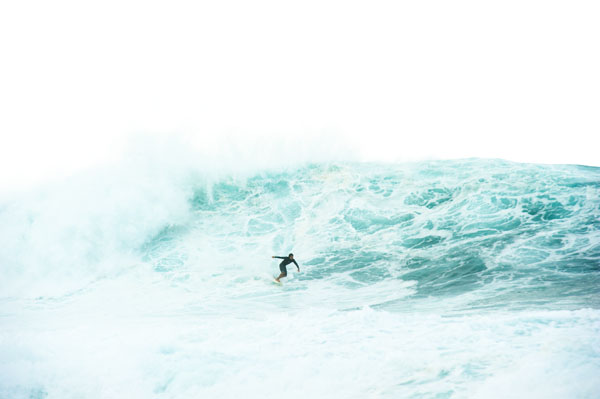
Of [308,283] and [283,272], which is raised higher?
[283,272]

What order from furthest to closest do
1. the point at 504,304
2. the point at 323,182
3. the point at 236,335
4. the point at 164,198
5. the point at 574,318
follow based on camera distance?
1. the point at 323,182
2. the point at 164,198
3. the point at 504,304
4. the point at 236,335
5. the point at 574,318

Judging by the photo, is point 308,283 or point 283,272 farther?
point 283,272

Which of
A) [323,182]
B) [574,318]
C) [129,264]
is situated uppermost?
[323,182]

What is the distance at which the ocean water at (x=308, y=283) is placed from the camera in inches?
194

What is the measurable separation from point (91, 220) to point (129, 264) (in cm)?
265

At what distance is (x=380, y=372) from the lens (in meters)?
4.83

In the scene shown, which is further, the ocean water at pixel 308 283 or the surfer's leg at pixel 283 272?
the surfer's leg at pixel 283 272

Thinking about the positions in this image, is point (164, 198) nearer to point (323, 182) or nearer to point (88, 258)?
point (88, 258)

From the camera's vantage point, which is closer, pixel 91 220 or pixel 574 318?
pixel 574 318

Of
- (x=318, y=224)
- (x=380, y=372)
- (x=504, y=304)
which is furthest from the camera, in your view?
(x=318, y=224)

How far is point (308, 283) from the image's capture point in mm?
10648

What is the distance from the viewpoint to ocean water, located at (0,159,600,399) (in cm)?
493

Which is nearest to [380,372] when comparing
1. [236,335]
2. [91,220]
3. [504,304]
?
[236,335]

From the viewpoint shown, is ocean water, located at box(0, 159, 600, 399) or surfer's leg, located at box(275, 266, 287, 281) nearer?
ocean water, located at box(0, 159, 600, 399)
